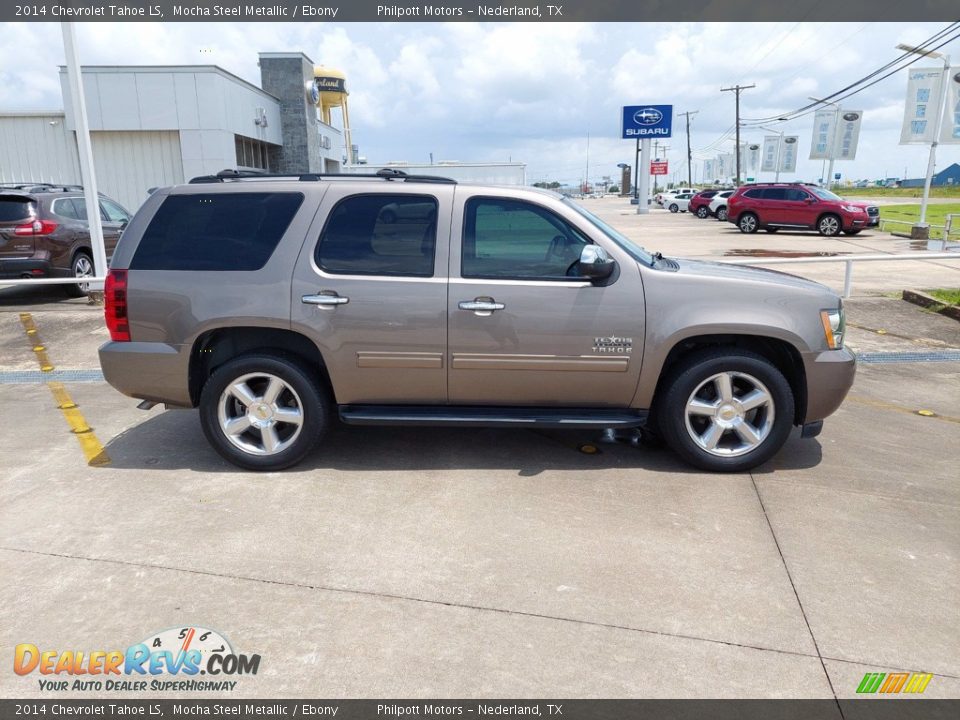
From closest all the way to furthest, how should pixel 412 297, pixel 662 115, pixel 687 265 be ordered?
→ pixel 412 297, pixel 687 265, pixel 662 115

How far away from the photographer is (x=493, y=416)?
15.2 feet

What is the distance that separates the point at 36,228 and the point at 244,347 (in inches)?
313

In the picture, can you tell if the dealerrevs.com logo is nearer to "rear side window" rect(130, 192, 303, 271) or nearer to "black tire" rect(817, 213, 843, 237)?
"rear side window" rect(130, 192, 303, 271)

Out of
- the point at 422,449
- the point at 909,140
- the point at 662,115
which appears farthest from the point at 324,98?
the point at 422,449

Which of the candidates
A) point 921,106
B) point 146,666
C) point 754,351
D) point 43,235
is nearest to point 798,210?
point 921,106

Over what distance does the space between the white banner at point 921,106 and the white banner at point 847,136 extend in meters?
15.7

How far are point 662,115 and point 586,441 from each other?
145ft

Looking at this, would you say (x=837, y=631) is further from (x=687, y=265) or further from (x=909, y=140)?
(x=909, y=140)

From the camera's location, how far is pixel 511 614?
10.3ft

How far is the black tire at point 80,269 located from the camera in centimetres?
1131

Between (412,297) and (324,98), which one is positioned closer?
(412,297)

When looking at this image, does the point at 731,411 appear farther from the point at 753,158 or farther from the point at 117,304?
the point at 753,158

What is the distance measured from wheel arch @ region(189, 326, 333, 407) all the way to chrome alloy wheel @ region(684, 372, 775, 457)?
2.41 m

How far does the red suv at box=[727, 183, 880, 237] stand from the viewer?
25031 millimetres
